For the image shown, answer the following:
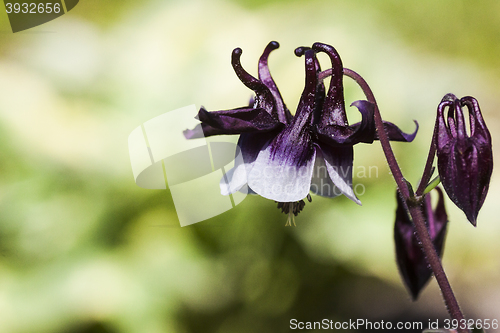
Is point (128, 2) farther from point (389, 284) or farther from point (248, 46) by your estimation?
point (389, 284)

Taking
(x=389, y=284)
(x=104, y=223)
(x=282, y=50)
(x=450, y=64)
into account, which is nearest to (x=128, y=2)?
(x=282, y=50)

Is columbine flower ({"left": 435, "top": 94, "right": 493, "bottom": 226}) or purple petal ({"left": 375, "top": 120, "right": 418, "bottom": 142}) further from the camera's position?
purple petal ({"left": 375, "top": 120, "right": 418, "bottom": 142})

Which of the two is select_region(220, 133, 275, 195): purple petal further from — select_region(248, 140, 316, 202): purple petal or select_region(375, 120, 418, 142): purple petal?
select_region(375, 120, 418, 142): purple petal

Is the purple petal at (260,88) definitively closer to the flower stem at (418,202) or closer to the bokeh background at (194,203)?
the flower stem at (418,202)

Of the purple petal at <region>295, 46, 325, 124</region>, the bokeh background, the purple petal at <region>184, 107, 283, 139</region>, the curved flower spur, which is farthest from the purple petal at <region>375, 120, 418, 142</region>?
the bokeh background

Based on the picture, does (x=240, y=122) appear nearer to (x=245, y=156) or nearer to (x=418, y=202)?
(x=245, y=156)
